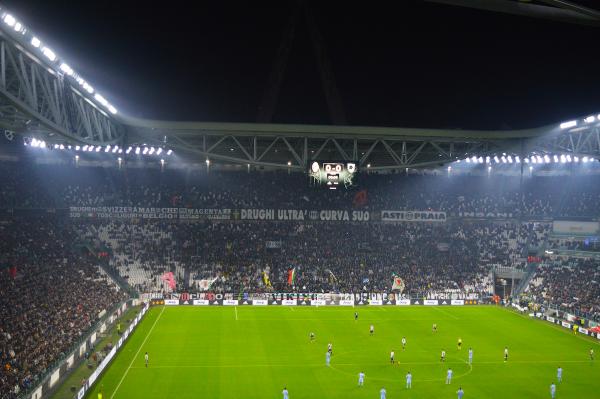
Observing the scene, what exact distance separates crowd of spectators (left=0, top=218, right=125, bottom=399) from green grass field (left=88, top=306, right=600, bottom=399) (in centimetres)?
345

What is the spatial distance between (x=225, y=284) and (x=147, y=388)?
29018 mm

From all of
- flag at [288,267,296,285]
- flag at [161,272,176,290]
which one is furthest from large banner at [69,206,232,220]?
flag at [288,267,296,285]

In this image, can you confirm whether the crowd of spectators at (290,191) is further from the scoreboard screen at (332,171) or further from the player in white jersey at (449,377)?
the player in white jersey at (449,377)

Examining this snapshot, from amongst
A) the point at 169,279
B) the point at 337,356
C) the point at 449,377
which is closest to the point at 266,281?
the point at 169,279

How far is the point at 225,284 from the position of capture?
58.0 meters

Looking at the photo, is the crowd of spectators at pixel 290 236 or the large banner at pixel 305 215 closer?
the crowd of spectators at pixel 290 236

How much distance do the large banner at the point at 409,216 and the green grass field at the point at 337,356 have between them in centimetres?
1747

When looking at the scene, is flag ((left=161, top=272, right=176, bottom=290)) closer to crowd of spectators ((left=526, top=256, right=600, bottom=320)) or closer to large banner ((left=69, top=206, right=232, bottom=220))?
large banner ((left=69, top=206, right=232, bottom=220))

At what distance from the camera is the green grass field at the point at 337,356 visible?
97.8 ft

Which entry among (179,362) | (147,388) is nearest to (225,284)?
(179,362)

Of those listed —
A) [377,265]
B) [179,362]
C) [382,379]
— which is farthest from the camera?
[377,265]

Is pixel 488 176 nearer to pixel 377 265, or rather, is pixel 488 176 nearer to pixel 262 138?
pixel 377 265

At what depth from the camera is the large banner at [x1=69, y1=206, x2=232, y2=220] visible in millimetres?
60769

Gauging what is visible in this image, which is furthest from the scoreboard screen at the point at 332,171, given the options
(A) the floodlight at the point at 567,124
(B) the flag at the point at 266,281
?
(B) the flag at the point at 266,281
